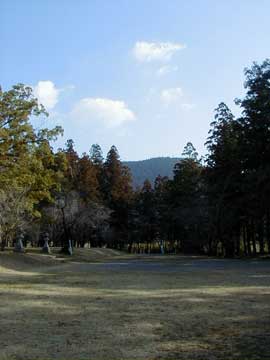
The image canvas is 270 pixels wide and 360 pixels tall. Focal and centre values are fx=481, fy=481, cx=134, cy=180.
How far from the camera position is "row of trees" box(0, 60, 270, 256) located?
26.7 meters

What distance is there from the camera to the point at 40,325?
8.13 metres

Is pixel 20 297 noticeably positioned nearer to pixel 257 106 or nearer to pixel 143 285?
pixel 143 285

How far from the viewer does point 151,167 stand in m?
179

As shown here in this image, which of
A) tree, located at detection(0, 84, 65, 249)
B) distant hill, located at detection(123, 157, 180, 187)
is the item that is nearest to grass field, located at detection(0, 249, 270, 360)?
tree, located at detection(0, 84, 65, 249)

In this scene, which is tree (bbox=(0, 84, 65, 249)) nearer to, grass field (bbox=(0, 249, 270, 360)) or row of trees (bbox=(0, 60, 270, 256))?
row of trees (bbox=(0, 60, 270, 256))

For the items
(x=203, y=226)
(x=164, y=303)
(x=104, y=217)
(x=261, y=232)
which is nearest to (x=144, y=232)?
(x=104, y=217)

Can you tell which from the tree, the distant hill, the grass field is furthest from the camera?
the distant hill

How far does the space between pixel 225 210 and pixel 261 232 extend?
6292mm

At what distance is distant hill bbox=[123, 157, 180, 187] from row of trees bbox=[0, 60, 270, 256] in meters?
81.1

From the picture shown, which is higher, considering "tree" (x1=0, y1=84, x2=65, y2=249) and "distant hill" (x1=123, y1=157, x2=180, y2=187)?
"distant hill" (x1=123, y1=157, x2=180, y2=187)

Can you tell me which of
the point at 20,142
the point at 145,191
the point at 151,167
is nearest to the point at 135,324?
the point at 20,142

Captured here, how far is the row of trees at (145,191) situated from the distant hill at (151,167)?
8108 centimetres

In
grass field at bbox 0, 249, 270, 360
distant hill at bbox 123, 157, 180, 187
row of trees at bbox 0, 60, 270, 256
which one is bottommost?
grass field at bbox 0, 249, 270, 360

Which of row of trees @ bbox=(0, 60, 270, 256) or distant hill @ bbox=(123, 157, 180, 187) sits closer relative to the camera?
row of trees @ bbox=(0, 60, 270, 256)
